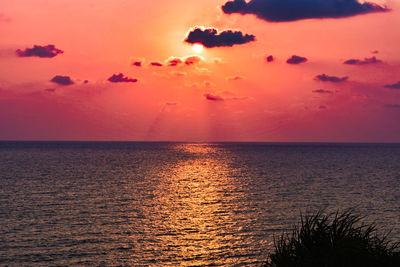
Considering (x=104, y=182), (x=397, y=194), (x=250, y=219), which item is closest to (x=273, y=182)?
(x=397, y=194)

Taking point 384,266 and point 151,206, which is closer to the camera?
point 384,266

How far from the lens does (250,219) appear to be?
51.4 m

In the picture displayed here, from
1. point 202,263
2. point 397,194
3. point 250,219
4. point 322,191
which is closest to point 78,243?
point 202,263

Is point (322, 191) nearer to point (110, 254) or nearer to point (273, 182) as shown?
point (273, 182)

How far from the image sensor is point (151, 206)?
62.7 metres

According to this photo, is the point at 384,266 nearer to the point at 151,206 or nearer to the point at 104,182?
the point at 151,206

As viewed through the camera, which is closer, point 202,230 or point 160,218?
point 202,230

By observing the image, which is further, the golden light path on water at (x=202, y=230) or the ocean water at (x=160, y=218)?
the ocean water at (x=160, y=218)

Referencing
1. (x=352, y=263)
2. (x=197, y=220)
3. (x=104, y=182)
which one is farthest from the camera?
(x=104, y=182)

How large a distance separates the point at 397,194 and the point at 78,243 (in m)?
59.7

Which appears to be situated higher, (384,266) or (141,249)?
(384,266)

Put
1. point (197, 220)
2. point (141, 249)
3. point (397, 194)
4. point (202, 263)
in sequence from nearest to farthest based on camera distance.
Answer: point (202, 263)
point (141, 249)
point (197, 220)
point (397, 194)

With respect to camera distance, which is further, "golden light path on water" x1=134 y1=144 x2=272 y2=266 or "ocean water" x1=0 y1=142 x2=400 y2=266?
"ocean water" x1=0 y1=142 x2=400 y2=266

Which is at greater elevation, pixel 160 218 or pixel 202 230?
pixel 202 230
